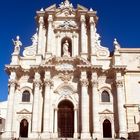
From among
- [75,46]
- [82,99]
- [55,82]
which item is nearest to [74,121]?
[82,99]

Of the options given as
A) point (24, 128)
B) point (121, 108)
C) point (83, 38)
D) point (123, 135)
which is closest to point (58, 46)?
point (83, 38)

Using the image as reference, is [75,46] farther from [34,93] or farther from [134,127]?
[134,127]

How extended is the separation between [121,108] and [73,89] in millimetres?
5149

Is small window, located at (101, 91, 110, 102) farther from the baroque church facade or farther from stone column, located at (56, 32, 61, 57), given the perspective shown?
stone column, located at (56, 32, 61, 57)

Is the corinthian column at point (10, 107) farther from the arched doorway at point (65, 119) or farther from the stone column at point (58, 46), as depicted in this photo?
the stone column at point (58, 46)

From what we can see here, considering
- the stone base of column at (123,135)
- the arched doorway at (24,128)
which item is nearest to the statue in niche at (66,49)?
the arched doorway at (24,128)

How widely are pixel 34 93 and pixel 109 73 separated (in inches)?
314

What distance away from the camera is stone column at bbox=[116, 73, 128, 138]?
26.2m

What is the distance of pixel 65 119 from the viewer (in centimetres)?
2847

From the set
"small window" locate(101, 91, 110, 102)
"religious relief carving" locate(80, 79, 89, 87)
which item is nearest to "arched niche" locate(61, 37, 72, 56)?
"religious relief carving" locate(80, 79, 89, 87)

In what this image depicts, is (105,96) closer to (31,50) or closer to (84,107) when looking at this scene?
(84,107)

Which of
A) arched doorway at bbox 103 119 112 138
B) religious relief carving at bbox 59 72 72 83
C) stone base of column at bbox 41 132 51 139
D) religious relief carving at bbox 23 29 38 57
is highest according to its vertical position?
religious relief carving at bbox 23 29 38 57

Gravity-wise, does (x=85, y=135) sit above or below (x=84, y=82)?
below

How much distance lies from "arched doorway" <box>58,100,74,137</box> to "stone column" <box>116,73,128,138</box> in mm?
4785
